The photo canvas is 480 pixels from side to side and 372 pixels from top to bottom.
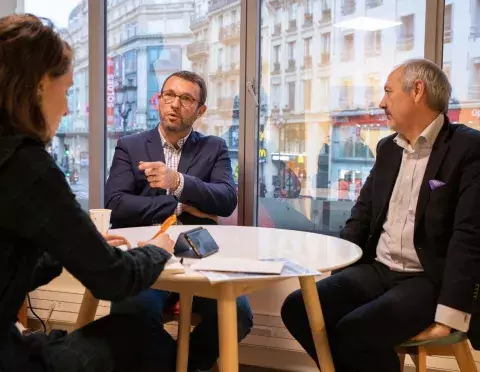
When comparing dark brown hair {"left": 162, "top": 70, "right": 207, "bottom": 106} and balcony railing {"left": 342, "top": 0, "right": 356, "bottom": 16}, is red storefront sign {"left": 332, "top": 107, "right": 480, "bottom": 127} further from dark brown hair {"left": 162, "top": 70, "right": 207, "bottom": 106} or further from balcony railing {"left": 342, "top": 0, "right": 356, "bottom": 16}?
dark brown hair {"left": 162, "top": 70, "right": 207, "bottom": 106}

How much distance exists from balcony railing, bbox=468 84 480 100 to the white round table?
1013 mm

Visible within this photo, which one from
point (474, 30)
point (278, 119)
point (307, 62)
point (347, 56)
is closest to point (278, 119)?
point (278, 119)

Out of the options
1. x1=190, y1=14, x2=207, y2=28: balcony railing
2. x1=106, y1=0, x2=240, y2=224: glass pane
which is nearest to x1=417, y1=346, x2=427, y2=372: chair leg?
x1=106, y1=0, x2=240, y2=224: glass pane

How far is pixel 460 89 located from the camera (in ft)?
7.82

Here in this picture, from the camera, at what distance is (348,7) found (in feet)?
8.47

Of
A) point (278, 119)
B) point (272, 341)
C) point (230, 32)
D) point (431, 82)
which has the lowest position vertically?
point (272, 341)

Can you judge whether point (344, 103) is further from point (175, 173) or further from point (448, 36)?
point (175, 173)

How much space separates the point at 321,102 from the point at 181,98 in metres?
0.70

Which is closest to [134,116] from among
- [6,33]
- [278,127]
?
[278,127]

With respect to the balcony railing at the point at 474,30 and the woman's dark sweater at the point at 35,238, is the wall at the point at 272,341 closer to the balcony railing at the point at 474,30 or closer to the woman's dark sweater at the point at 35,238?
the balcony railing at the point at 474,30

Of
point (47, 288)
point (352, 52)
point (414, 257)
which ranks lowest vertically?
point (47, 288)

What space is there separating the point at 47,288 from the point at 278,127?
1.41 metres

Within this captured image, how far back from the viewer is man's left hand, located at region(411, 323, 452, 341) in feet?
5.00

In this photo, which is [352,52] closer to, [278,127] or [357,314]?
[278,127]
